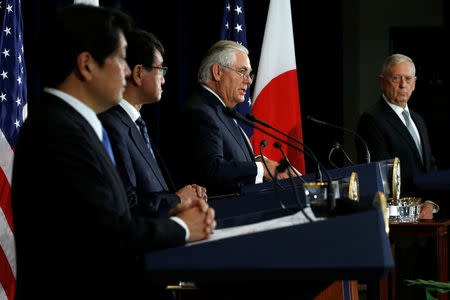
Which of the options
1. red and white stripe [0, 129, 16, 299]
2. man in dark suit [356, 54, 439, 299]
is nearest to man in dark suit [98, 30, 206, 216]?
red and white stripe [0, 129, 16, 299]

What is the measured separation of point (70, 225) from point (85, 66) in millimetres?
379

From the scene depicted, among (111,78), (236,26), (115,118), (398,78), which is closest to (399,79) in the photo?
(398,78)

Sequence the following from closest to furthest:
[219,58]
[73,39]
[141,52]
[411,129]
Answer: [73,39], [141,52], [219,58], [411,129]

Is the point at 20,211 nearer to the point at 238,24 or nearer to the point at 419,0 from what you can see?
the point at 238,24

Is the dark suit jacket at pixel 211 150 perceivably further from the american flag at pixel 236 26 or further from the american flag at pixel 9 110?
the american flag at pixel 236 26

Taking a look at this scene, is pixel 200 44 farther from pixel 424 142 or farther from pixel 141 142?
pixel 141 142

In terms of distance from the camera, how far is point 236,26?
4832 millimetres

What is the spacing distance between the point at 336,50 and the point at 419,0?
196 centimetres

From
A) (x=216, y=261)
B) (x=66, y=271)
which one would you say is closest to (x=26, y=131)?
(x=66, y=271)

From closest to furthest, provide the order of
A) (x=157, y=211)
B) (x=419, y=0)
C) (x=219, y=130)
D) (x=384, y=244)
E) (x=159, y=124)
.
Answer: (x=384, y=244) < (x=157, y=211) < (x=219, y=130) < (x=159, y=124) < (x=419, y=0)

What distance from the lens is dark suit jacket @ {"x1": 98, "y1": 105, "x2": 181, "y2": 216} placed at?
242 centimetres

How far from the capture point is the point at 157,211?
7.31 feet

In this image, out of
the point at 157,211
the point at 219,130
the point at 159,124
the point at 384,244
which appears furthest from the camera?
the point at 159,124

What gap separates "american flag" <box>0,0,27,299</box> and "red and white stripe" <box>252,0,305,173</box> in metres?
1.82
